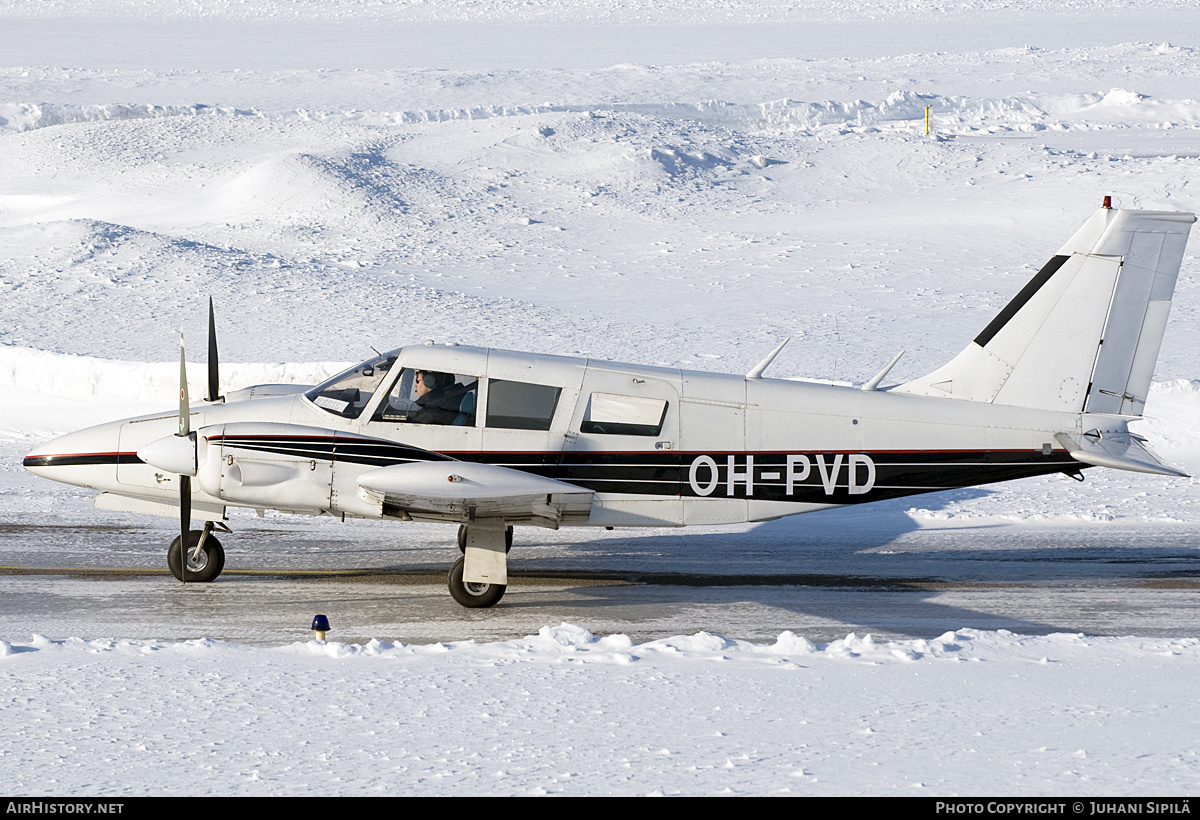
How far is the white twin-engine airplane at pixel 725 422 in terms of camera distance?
11406 mm

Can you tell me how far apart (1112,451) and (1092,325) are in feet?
4.22

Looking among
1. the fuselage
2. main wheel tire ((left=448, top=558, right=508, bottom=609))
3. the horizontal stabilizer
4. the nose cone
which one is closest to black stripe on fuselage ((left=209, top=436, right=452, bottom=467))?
the fuselage

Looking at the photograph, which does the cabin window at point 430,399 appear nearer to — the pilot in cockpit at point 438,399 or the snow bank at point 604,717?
the pilot in cockpit at point 438,399

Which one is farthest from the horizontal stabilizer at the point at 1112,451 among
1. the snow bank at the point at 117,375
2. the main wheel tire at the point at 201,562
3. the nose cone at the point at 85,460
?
the snow bank at the point at 117,375

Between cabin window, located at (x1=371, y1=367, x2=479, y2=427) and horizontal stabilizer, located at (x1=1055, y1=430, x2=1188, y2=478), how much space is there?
590cm

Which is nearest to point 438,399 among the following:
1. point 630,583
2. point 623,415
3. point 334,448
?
point 334,448

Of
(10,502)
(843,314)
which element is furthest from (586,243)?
(10,502)

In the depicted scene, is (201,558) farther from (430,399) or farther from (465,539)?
(430,399)

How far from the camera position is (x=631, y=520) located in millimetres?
11531

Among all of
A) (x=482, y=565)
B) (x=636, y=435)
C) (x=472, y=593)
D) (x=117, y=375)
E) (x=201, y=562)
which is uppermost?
(x=636, y=435)

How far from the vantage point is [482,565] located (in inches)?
433

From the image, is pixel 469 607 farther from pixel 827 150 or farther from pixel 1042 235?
pixel 827 150

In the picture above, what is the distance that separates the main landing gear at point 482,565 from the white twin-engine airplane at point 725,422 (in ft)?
0.07

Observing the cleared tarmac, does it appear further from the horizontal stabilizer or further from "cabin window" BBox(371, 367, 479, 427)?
"cabin window" BBox(371, 367, 479, 427)
